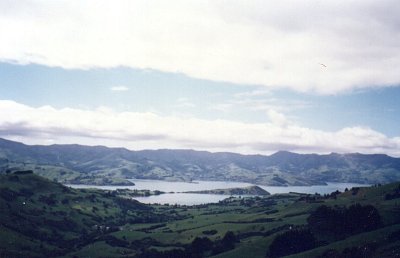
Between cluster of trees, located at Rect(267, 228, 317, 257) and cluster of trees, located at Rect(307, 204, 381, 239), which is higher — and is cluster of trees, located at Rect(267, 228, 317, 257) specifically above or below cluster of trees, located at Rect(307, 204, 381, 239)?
below

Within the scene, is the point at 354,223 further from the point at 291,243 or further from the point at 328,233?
the point at 291,243

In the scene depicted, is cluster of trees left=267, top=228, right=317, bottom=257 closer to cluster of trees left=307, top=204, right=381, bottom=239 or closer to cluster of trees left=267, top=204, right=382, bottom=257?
cluster of trees left=267, top=204, right=382, bottom=257

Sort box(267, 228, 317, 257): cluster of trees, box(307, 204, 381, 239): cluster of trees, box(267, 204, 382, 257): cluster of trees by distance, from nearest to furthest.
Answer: box(267, 228, 317, 257): cluster of trees, box(267, 204, 382, 257): cluster of trees, box(307, 204, 381, 239): cluster of trees

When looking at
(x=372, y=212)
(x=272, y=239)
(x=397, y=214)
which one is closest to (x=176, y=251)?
(x=272, y=239)

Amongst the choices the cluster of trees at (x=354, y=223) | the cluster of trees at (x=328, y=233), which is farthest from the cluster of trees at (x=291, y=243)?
the cluster of trees at (x=354, y=223)

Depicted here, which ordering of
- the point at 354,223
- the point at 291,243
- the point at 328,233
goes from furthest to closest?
1. the point at 328,233
2. the point at 354,223
3. the point at 291,243

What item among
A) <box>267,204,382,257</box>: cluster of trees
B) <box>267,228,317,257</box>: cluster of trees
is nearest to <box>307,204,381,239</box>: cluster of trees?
<box>267,204,382,257</box>: cluster of trees

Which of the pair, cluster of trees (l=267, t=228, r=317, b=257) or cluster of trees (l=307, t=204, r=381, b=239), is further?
cluster of trees (l=307, t=204, r=381, b=239)

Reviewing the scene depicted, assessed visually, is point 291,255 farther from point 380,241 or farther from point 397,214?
point 397,214

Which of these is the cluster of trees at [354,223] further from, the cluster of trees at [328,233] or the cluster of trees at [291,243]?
the cluster of trees at [291,243]

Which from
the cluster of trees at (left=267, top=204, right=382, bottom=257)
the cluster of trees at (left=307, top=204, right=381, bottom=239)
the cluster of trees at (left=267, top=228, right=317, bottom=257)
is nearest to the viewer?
the cluster of trees at (left=267, top=228, right=317, bottom=257)

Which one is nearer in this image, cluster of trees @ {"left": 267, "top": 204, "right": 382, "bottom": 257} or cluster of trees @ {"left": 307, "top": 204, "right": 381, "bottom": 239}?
cluster of trees @ {"left": 267, "top": 204, "right": 382, "bottom": 257}

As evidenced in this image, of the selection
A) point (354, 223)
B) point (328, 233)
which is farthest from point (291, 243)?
point (354, 223)
